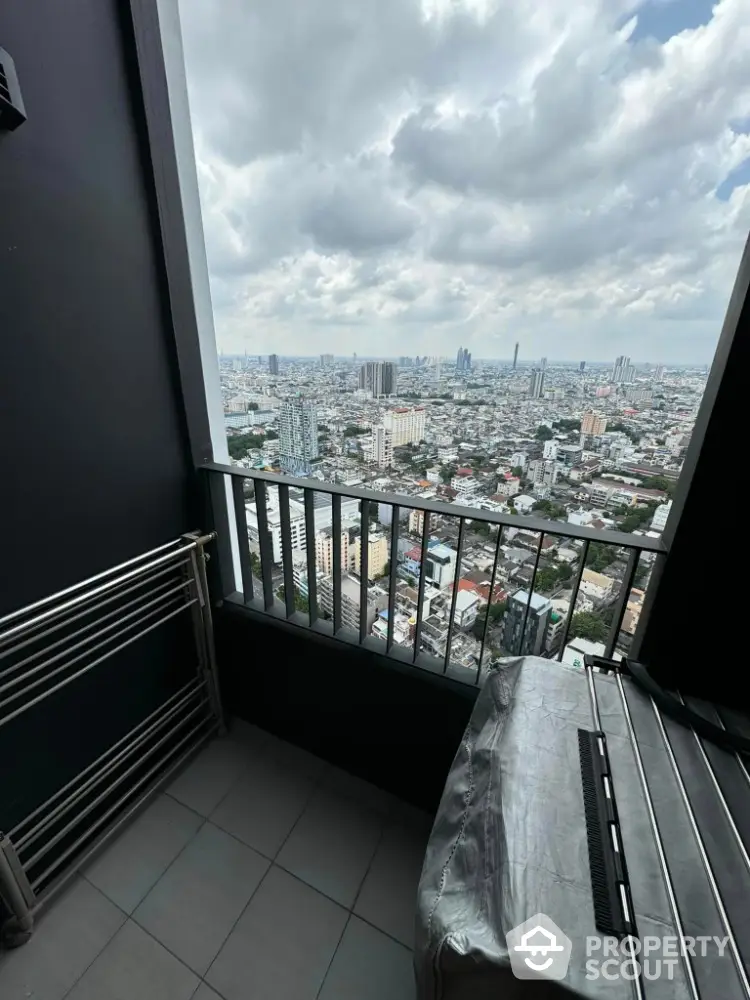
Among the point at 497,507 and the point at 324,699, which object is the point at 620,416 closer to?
the point at 497,507

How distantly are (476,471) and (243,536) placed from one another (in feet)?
3.22

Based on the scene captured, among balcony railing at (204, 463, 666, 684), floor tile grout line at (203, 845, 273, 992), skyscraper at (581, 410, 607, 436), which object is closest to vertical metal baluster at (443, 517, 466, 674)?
balcony railing at (204, 463, 666, 684)

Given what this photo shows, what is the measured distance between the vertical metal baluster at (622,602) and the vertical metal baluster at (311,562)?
967 millimetres

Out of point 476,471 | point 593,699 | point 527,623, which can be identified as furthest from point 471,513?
point 593,699

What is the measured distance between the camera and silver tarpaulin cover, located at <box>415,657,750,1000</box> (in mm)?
467

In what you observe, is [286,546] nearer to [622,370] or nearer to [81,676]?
[81,676]

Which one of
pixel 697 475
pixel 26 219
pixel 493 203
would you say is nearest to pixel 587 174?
pixel 493 203

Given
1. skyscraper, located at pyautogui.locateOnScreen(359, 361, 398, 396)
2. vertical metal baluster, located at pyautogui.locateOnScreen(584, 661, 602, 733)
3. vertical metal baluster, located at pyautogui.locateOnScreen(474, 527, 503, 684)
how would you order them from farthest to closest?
skyscraper, located at pyautogui.locateOnScreen(359, 361, 398, 396), vertical metal baluster, located at pyautogui.locateOnScreen(474, 527, 503, 684), vertical metal baluster, located at pyautogui.locateOnScreen(584, 661, 602, 733)

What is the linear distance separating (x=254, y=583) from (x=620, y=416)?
147 cm

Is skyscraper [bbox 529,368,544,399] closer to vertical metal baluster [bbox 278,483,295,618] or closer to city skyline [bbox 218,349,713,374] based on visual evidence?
city skyline [bbox 218,349,713,374]

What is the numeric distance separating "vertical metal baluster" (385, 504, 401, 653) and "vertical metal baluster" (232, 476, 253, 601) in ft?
2.06

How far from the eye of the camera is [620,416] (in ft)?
3.32

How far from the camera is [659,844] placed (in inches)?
23.2

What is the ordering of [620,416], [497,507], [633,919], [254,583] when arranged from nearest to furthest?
[633,919], [620,416], [497,507], [254,583]
